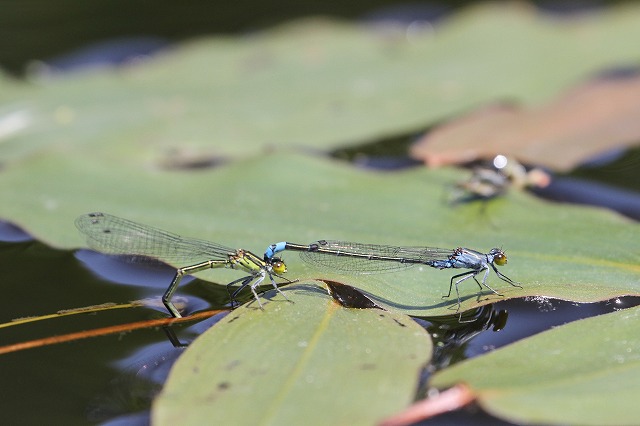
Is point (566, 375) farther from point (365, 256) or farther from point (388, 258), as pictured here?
point (365, 256)

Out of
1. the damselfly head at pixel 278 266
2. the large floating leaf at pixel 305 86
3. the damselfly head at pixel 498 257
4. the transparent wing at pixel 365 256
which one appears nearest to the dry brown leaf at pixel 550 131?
the large floating leaf at pixel 305 86

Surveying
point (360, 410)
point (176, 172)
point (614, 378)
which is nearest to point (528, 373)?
point (614, 378)

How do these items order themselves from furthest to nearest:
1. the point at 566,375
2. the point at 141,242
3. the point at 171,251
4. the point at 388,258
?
1. the point at 141,242
2. the point at 171,251
3. the point at 388,258
4. the point at 566,375

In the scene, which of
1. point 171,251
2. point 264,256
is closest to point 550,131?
point 264,256

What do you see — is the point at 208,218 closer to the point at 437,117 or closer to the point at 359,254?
the point at 359,254

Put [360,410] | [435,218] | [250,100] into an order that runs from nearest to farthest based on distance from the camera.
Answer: [360,410]
[435,218]
[250,100]
